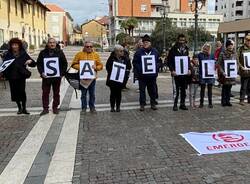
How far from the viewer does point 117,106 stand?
9180mm

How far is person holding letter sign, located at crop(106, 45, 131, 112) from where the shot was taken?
29.5 feet

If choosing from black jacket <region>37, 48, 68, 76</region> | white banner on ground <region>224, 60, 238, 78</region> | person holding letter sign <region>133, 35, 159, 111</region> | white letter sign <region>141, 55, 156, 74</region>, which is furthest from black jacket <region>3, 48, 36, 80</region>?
white banner on ground <region>224, 60, 238, 78</region>

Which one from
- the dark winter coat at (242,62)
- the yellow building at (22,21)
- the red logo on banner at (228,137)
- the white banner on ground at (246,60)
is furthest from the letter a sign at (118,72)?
the yellow building at (22,21)

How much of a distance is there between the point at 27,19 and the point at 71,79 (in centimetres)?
4325

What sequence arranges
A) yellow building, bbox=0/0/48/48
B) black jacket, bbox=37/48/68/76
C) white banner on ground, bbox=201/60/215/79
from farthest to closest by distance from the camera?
yellow building, bbox=0/0/48/48
white banner on ground, bbox=201/60/215/79
black jacket, bbox=37/48/68/76

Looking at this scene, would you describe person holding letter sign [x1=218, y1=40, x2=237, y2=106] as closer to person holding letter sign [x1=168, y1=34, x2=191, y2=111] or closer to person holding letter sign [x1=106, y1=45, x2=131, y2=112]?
person holding letter sign [x1=168, y1=34, x2=191, y2=111]

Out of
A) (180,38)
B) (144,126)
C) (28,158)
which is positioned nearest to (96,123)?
(144,126)

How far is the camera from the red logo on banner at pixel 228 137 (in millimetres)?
6521

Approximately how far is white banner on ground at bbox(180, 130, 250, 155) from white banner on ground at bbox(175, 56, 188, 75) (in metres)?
2.43

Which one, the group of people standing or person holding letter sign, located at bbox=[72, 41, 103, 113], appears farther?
person holding letter sign, located at bbox=[72, 41, 103, 113]

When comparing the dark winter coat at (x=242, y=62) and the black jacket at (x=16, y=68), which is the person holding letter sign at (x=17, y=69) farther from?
the dark winter coat at (x=242, y=62)

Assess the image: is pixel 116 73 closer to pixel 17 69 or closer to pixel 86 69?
pixel 86 69

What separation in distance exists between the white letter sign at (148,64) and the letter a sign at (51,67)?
2143 millimetres

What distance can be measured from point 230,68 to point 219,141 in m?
3.60
